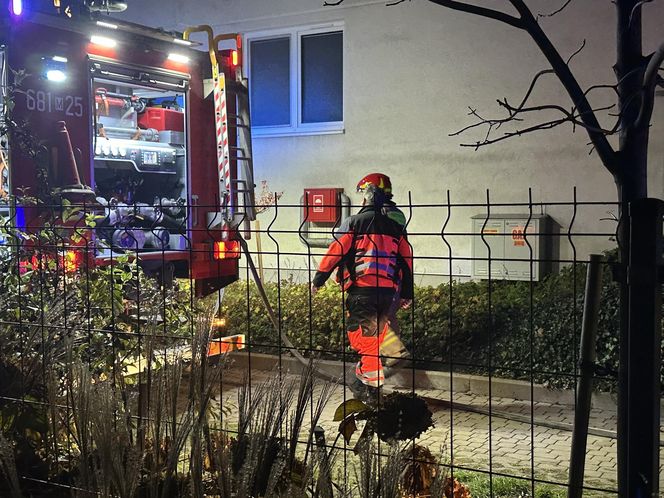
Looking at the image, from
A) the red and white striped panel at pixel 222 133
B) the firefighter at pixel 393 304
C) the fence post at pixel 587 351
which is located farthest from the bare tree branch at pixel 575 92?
the red and white striped panel at pixel 222 133

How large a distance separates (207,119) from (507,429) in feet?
13.7

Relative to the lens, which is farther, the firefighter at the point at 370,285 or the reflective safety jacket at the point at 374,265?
the firefighter at the point at 370,285

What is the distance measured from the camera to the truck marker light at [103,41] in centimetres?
704

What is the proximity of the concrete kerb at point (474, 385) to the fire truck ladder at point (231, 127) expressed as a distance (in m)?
1.28

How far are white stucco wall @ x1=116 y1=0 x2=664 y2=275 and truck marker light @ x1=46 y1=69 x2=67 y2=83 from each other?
15.7 ft

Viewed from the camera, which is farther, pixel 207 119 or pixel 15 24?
pixel 207 119

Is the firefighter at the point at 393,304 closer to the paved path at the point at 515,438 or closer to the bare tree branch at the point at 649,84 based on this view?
the paved path at the point at 515,438

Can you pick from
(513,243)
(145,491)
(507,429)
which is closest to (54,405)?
(145,491)

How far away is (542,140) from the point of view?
32.1ft

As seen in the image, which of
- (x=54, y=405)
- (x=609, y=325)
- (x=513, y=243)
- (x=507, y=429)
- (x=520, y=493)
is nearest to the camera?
(x=54, y=405)

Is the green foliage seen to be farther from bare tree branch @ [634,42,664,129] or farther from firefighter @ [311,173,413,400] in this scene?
bare tree branch @ [634,42,664,129]

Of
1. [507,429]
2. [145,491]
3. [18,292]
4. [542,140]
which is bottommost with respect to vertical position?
[507,429]

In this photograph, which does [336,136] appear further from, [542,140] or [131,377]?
[131,377]

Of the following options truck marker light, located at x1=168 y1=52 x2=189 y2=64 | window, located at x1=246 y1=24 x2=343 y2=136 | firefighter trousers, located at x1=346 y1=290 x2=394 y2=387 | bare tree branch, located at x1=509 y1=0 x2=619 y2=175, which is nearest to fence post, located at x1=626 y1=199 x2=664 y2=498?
bare tree branch, located at x1=509 y1=0 x2=619 y2=175
